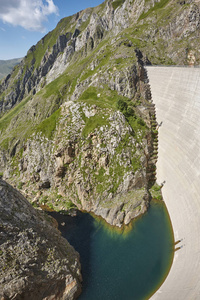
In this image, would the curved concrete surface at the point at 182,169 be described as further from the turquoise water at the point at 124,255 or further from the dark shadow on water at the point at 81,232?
the dark shadow on water at the point at 81,232

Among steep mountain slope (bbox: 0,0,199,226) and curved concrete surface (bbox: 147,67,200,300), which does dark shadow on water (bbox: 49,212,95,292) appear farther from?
curved concrete surface (bbox: 147,67,200,300)

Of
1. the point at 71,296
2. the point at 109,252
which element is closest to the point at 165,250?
the point at 109,252

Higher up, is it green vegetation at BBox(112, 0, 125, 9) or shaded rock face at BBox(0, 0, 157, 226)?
green vegetation at BBox(112, 0, 125, 9)

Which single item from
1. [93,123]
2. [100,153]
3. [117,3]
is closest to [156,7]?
[117,3]

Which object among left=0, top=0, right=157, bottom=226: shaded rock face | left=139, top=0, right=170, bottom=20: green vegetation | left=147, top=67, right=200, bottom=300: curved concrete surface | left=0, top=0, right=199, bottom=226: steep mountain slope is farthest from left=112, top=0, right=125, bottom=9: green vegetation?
left=147, top=67, right=200, bottom=300: curved concrete surface

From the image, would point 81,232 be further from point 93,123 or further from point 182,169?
point 93,123
